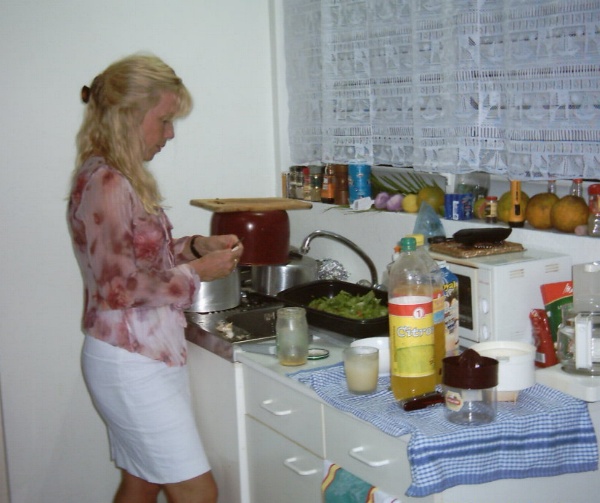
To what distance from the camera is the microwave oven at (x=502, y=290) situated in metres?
1.96

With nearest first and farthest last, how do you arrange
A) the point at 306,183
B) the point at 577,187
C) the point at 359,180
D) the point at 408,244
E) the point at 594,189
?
the point at 408,244
the point at 594,189
the point at 577,187
the point at 359,180
the point at 306,183

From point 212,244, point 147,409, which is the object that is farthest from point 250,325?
point 147,409

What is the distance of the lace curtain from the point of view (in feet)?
6.54

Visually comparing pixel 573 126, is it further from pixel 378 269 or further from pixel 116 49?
pixel 116 49

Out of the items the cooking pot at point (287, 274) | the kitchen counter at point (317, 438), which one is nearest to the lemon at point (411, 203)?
the cooking pot at point (287, 274)

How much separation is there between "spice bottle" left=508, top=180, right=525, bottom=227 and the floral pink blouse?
837 mm

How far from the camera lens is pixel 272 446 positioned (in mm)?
2168

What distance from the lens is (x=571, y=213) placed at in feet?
6.81

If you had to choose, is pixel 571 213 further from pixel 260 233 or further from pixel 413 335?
pixel 260 233

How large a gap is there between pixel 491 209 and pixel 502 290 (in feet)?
1.37

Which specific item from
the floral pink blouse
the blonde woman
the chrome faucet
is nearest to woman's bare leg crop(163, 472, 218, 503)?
the blonde woman

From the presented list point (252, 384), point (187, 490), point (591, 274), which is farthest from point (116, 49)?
point (591, 274)

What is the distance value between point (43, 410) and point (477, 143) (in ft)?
5.58

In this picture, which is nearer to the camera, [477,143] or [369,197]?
[477,143]
